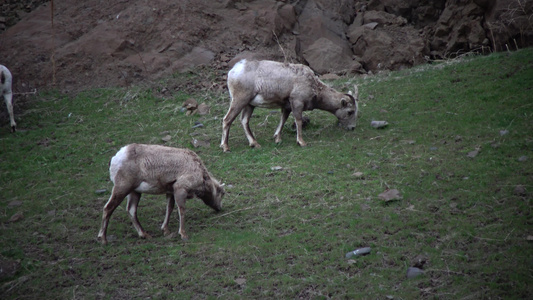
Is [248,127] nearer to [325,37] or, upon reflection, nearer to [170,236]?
[170,236]

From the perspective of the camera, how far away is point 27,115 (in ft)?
44.9

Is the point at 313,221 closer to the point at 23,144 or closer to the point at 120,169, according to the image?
the point at 120,169

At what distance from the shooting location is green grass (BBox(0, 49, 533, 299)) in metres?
6.50

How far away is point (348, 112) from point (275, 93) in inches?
71.2

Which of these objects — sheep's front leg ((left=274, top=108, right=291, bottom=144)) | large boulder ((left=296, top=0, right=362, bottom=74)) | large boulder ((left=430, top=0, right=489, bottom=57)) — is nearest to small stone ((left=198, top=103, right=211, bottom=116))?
sheep's front leg ((left=274, top=108, right=291, bottom=144))

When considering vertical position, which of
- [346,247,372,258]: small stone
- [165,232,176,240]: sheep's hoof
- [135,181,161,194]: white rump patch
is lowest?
[165,232,176,240]: sheep's hoof

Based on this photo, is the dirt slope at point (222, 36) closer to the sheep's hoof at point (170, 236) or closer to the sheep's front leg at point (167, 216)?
the sheep's front leg at point (167, 216)

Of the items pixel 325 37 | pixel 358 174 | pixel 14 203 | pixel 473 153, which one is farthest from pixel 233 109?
pixel 325 37

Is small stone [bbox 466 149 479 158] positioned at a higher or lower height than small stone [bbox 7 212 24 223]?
higher

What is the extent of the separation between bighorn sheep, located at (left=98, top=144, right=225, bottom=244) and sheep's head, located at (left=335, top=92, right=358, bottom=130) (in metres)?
4.49

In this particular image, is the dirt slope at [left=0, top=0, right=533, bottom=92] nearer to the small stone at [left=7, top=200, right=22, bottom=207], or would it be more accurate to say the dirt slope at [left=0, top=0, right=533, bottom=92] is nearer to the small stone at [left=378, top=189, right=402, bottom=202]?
the small stone at [left=7, top=200, right=22, bottom=207]

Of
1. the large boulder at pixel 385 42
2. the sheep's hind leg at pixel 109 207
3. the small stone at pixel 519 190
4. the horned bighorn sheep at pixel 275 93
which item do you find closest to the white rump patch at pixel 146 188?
the sheep's hind leg at pixel 109 207

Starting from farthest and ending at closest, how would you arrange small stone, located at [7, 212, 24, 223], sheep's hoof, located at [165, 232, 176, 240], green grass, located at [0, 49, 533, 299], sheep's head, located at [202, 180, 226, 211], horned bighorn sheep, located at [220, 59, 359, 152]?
horned bighorn sheep, located at [220, 59, 359, 152] < small stone, located at [7, 212, 24, 223] < sheep's head, located at [202, 180, 226, 211] < sheep's hoof, located at [165, 232, 176, 240] < green grass, located at [0, 49, 533, 299]

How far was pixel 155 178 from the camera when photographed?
7797 mm
